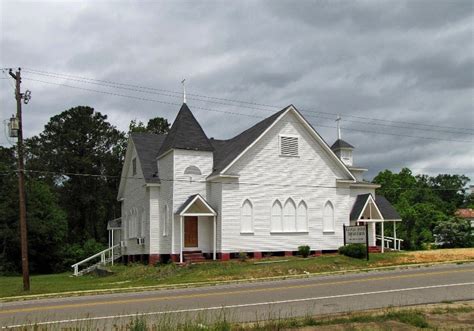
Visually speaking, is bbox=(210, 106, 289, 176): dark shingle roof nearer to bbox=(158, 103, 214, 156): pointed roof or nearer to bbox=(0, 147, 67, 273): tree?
bbox=(158, 103, 214, 156): pointed roof

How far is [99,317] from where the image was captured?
13266 mm

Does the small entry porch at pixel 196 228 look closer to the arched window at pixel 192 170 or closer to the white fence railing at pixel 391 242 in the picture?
the arched window at pixel 192 170

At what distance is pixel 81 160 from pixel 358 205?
3451 cm

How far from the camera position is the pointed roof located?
109 feet

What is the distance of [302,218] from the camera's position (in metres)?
34.9

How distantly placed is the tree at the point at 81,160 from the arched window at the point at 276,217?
33.0 m

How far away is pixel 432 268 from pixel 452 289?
7.69 m

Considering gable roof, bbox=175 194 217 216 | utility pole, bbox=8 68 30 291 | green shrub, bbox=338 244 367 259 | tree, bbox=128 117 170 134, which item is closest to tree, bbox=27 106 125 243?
tree, bbox=128 117 170 134

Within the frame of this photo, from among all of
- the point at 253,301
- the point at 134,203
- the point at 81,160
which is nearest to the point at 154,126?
the point at 81,160

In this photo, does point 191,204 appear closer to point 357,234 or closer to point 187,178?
point 187,178

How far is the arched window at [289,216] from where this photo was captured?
34.3 m

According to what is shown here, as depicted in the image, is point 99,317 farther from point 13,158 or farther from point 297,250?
point 13,158

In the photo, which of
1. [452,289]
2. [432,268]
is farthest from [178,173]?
[452,289]

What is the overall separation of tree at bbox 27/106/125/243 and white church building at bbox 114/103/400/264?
1057 inches
